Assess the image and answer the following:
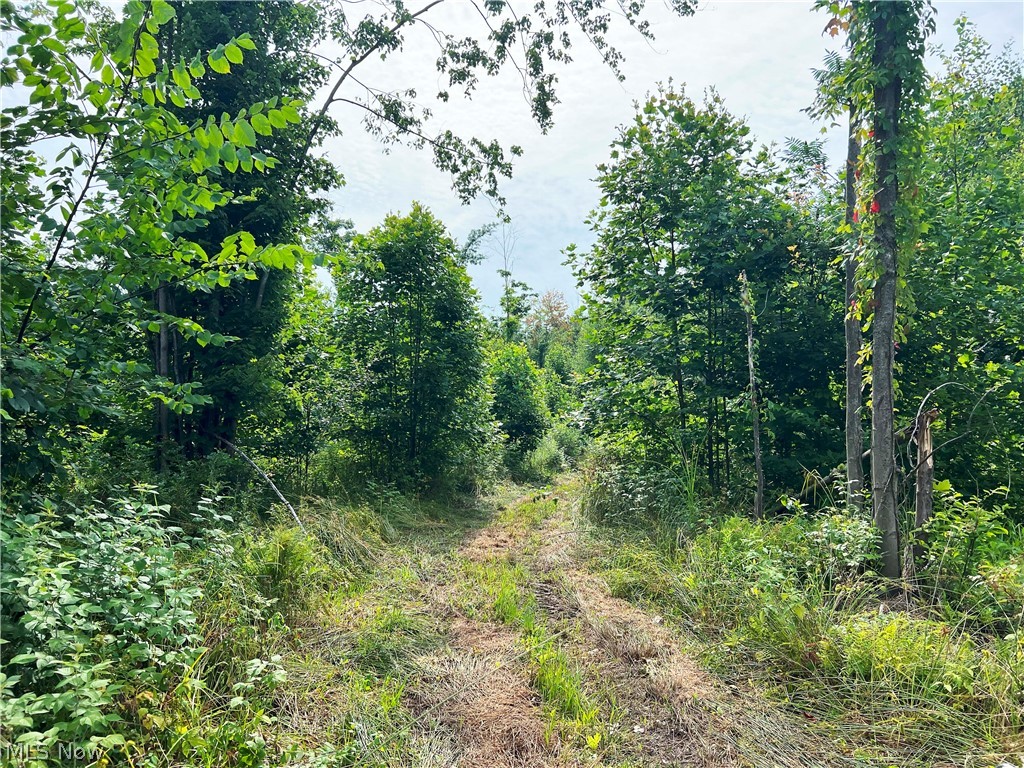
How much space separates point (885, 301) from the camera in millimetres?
3520

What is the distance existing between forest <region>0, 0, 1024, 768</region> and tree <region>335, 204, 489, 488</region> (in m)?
0.04

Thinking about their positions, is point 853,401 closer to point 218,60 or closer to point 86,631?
point 218,60

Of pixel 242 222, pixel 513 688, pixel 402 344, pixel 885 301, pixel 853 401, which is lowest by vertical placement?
pixel 513 688

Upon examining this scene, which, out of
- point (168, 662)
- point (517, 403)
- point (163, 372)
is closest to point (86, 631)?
point (168, 662)

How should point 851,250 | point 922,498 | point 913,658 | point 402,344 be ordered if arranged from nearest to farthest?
point 913,658 → point 922,498 → point 851,250 → point 402,344

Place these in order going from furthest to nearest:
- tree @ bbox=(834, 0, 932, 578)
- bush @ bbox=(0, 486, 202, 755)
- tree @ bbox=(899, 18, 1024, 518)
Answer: tree @ bbox=(899, 18, 1024, 518) → tree @ bbox=(834, 0, 932, 578) → bush @ bbox=(0, 486, 202, 755)

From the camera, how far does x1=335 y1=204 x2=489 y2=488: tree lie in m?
7.09

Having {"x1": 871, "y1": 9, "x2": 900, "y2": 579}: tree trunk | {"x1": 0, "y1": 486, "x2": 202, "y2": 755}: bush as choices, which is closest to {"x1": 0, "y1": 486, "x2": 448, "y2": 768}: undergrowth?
{"x1": 0, "y1": 486, "x2": 202, "y2": 755}: bush

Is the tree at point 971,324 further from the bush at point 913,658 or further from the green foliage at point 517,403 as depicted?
the green foliage at point 517,403

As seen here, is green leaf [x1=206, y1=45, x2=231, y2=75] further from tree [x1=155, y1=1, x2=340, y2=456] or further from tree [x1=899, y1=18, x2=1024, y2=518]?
tree [x1=899, y1=18, x2=1024, y2=518]

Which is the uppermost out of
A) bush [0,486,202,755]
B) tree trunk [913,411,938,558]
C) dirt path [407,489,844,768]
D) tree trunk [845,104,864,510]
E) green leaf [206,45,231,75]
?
green leaf [206,45,231,75]

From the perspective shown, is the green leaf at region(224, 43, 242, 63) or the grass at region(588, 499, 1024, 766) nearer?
the green leaf at region(224, 43, 242, 63)

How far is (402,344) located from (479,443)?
2000 millimetres

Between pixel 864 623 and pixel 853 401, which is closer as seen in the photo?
pixel 864 623
